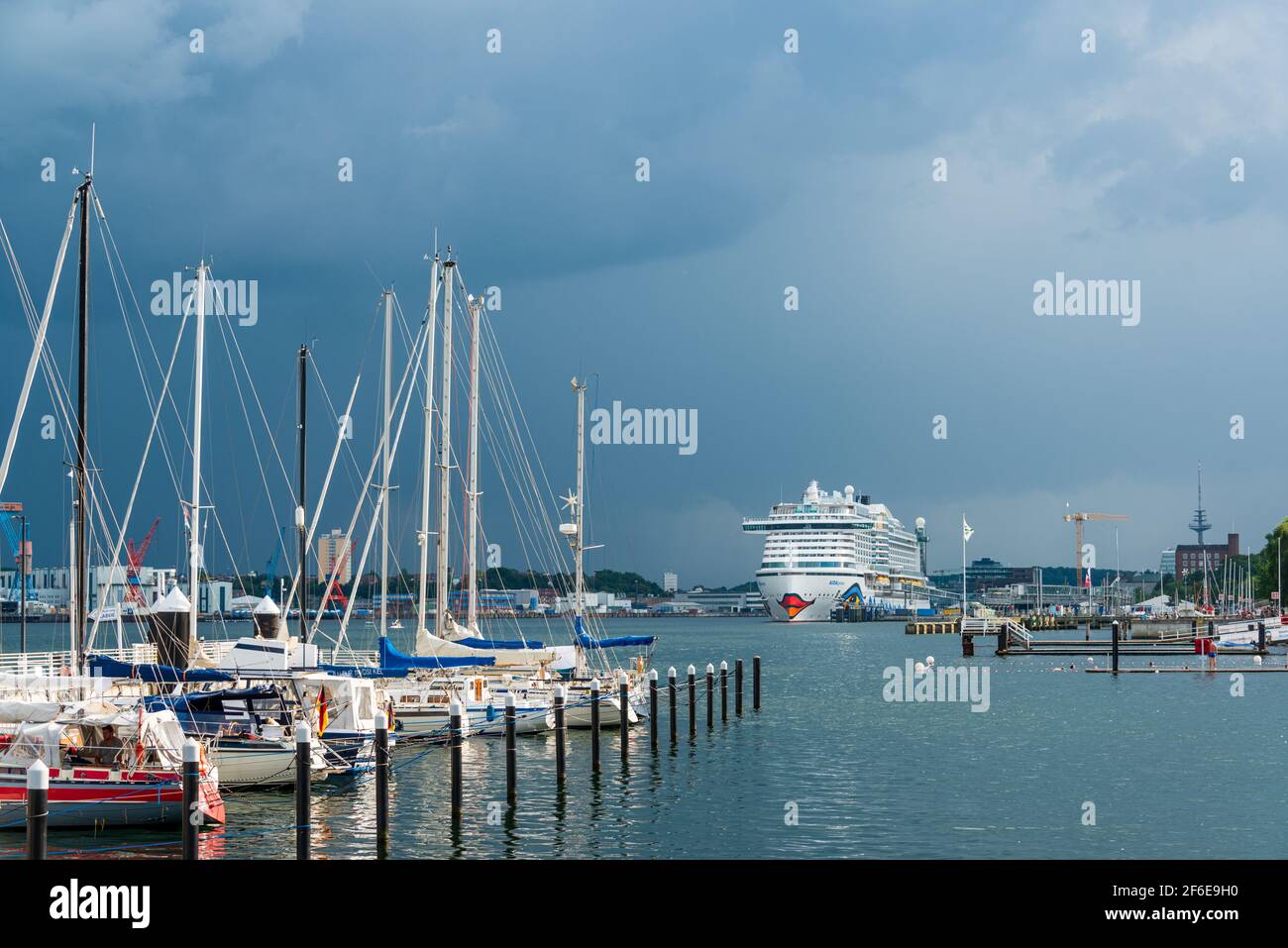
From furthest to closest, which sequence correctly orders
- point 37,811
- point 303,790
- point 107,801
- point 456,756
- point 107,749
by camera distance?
1. point 456,756
2. point 107,749
3. point 107,801
4. point 303,790
5. point 37,811

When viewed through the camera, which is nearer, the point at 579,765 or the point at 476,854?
the point at 476,854

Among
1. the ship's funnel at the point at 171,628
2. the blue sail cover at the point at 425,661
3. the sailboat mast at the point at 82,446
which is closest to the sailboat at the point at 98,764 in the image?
the sailboat mast at the point at 82,446

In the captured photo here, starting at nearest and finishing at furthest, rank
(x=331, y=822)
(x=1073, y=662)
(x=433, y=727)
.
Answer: (x=331, y=822), (x=433, y=727), (x=1073, y=662)

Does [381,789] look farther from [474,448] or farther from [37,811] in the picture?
[474,448]

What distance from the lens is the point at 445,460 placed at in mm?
48312

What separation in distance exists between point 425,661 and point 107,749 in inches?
685

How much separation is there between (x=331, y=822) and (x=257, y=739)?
3.18 m

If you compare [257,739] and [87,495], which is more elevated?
[87,495]

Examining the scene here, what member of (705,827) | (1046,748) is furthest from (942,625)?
(705,827)

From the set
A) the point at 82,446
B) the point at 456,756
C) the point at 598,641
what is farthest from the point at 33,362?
the point at 598,641

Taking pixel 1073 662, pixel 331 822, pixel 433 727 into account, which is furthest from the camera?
pixel 1073 662

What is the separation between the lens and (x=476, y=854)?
955 inches
